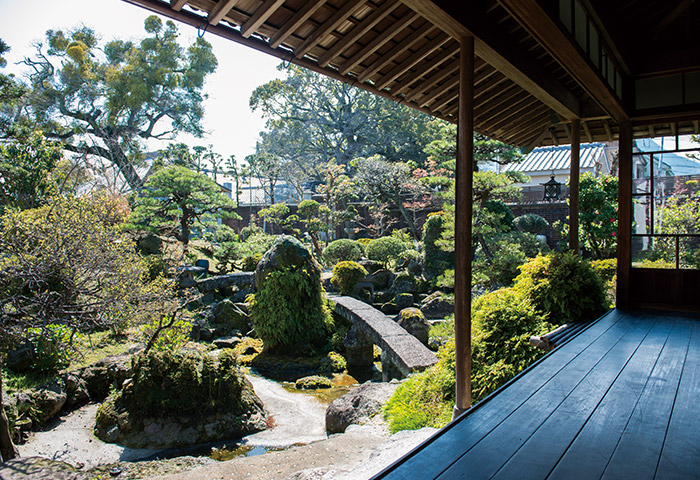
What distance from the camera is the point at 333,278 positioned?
39.4 feet

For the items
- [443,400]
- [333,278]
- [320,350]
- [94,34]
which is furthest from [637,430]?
[94,34]

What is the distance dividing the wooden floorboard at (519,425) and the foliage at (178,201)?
1075cm

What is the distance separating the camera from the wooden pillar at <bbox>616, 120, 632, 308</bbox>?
5.17m

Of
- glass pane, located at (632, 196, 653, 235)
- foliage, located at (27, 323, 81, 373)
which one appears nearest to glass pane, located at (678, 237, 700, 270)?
glass pane, located at (632, 196, 653, 235)

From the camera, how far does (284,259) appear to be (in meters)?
8.73

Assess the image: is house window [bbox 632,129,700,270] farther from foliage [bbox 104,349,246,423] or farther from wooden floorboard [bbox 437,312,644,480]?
foliage [bbox 104,349,246,423]

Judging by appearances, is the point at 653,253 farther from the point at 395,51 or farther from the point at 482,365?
the point at 395,51

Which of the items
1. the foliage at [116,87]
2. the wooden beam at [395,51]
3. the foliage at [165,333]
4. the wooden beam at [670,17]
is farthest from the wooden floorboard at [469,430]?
the foliage at [116,87]

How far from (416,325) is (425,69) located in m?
6.24

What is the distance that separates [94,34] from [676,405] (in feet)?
81.9

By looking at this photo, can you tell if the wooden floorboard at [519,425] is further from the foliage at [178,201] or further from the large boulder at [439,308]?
the foliage at [178,201]

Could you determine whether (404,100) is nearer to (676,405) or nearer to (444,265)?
(676,405)

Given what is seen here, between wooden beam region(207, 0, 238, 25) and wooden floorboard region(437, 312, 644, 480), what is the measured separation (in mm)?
2129

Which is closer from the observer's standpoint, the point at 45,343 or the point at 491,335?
the point at 491,335
